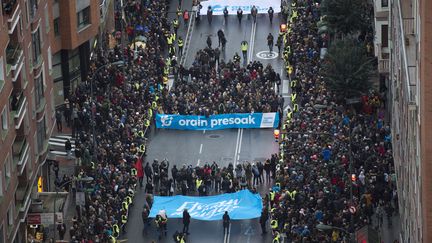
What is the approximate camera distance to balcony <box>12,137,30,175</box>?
9100 cm

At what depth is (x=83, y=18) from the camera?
4729 inches

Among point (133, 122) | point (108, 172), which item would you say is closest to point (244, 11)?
point (133, 122)

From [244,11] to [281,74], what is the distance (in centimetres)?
1536

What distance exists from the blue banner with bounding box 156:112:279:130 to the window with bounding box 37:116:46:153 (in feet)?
51.9

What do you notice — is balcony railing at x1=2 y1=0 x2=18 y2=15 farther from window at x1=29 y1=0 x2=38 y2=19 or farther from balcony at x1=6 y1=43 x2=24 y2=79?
window at x1=29 y1=0 x2=38 y2=19

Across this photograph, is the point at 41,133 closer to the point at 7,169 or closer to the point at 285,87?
the point at 7,169

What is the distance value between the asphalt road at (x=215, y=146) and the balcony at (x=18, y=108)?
33.4ft

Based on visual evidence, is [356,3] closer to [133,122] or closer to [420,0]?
[133,122]

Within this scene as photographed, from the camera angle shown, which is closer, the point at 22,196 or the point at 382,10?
the point at 22,196

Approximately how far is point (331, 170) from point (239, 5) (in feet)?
140

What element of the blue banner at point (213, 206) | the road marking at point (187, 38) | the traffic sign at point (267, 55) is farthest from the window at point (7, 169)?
the traffic sign at point (267, 55)

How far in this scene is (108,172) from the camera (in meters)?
100


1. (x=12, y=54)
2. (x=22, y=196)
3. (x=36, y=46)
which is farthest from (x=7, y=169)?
(x=36, y=46)

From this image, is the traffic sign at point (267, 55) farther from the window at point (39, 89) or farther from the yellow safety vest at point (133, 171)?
the window at point (39, 89)
